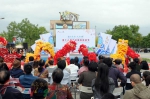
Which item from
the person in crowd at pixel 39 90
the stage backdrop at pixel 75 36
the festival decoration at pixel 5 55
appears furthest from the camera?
the stage backdrop at pixel 75 36

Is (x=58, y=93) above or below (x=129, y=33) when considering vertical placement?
above

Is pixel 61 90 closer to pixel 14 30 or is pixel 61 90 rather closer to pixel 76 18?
pixel 14 30

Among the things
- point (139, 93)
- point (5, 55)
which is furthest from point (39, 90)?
point (5, 55)

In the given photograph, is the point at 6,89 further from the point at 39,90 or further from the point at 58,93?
the point at 58,93

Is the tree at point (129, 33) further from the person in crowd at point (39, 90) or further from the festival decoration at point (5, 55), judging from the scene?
the person in crowd at point (39, 90)

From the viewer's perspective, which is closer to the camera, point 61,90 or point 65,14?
point 61,90

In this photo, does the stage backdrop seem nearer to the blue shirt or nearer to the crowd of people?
the crowd of people

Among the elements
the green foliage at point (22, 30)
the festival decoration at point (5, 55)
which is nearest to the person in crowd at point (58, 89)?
the festival decoration at point (5, 55)

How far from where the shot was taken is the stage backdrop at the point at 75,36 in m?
20.8

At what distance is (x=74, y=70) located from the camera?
7.75 meters

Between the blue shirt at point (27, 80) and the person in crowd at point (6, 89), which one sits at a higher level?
the person in crowd at point (6, 89)

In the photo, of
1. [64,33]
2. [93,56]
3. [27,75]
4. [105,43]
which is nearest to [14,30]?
[64,33]

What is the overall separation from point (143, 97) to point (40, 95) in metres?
1.51

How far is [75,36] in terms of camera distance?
2100cm
